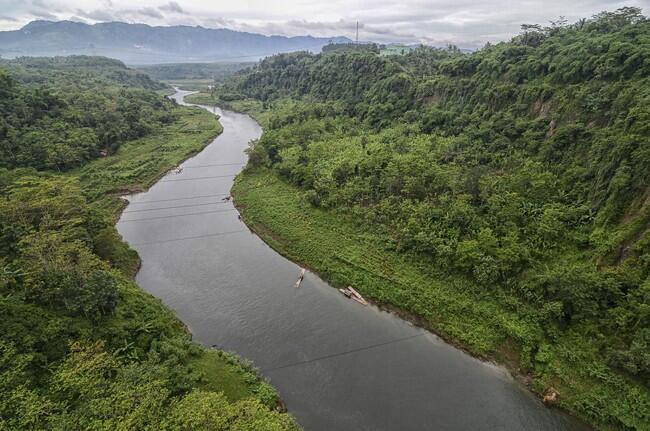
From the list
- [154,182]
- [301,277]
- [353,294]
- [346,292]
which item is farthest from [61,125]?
[353,294]

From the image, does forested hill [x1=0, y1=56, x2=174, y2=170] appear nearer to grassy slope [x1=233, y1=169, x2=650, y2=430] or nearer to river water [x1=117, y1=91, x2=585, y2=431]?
river water [x1=117, y1=91, x2=585, y2=431]

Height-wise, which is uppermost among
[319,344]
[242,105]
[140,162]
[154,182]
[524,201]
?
[242,105]

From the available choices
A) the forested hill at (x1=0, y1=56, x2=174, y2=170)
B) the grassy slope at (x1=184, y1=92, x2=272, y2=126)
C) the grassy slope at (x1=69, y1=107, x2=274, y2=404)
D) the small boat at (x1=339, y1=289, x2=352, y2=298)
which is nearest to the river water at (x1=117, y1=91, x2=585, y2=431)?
the small boat at (x1=339, y1=289, x2=352, y2=298)

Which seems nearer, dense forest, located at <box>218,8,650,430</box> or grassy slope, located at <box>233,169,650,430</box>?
grassy slope, located at <box>233,169,650,430</box>

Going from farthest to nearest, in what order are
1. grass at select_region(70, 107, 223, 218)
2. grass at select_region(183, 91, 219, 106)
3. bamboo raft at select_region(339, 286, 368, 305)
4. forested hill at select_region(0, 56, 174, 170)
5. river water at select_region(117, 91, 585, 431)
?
grass at select_region(183, 91, 219, 106), forested hill at select_region(0, 56, 174, 170), grass at select_region(70, 107, 223, 218), bamboo raft at select_region(339, 286, 368, 305), river water at select_region(117, 91, 585, 431)

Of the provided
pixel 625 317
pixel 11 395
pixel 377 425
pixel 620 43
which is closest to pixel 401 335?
pixel 377 425

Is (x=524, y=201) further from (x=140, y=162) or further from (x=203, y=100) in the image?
(x=203, y=100)
